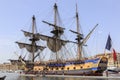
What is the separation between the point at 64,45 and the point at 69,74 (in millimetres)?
18859

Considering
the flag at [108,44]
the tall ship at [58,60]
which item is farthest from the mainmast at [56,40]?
the flag at [108,44]

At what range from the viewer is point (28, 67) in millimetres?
95062

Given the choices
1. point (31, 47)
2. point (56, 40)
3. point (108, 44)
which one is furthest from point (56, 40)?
point (108, 44)

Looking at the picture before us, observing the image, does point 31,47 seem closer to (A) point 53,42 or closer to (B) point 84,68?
(A) point 53,42

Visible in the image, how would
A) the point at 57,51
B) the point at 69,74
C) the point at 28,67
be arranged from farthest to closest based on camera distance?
the point at 28,67 < the point at 57,51 < the point at 69,74

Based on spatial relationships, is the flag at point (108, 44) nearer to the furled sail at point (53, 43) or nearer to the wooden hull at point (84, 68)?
the wooden hull at point (84, 68)

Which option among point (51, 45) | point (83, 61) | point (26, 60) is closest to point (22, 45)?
point (26, 60)

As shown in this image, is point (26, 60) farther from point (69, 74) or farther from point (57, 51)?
point (69, 74)

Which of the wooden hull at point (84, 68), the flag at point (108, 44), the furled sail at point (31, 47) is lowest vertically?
the wooden hull at point (84, 68)

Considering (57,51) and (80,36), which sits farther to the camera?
(57,51)

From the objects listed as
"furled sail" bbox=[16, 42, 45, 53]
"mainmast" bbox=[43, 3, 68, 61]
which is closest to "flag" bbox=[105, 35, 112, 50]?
"mainmast" bbox=[43, 3, 68, 61]

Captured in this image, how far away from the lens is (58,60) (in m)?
87.2

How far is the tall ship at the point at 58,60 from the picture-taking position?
69050mm

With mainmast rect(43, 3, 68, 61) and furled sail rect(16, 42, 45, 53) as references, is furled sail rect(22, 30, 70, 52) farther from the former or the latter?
furled sail rect(16, 42, 45, 53)
